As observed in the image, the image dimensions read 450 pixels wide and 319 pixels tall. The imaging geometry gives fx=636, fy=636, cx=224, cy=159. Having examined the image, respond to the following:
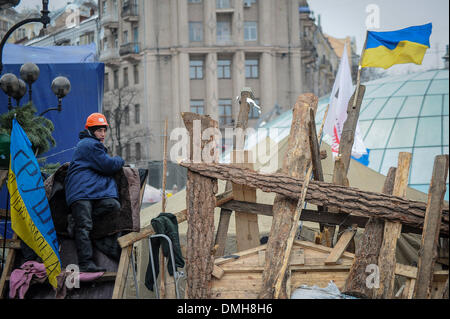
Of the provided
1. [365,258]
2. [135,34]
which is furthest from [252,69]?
[365,258]

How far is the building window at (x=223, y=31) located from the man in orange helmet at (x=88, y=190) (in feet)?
132

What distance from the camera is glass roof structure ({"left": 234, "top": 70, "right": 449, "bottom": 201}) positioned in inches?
866

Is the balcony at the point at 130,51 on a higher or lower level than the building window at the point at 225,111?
higher

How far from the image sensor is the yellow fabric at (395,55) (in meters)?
9.18

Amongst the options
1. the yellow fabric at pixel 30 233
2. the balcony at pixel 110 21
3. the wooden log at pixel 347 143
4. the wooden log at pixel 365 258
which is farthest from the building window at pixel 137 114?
the wooden log at pixel 365 258

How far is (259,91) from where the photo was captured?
154ft

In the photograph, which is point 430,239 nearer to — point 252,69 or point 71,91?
point 71,91

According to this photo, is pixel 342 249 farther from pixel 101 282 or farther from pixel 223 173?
pixel 101 282

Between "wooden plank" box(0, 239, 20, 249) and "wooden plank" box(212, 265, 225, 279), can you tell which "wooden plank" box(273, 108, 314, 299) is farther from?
"wooden plank" box(0, 239, 20, 249)

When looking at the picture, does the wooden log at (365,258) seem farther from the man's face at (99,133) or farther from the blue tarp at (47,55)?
the blue tarp at (47,55)

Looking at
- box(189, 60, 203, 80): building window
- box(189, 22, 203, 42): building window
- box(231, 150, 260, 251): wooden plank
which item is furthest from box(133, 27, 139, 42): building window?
box(231, 150, 260, 251): wooden plank

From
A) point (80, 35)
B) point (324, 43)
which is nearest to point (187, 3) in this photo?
point (80, 35)

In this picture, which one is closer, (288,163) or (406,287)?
(406,287)

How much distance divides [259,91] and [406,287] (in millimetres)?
41303
